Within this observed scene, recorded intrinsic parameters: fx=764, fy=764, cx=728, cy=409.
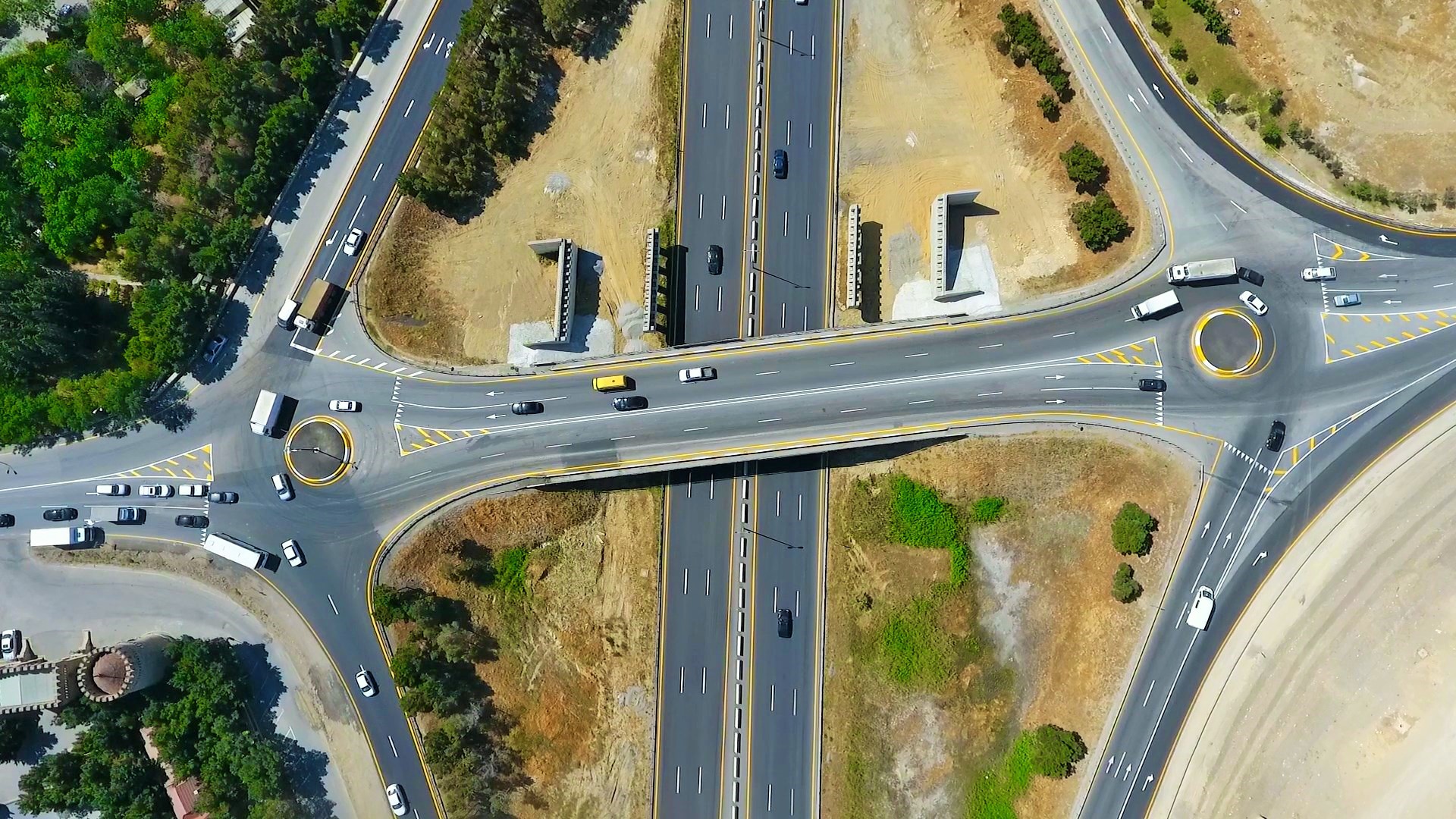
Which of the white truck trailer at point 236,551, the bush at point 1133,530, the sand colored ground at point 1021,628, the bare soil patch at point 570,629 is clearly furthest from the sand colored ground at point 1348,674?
the white truck trailer at point 236,551

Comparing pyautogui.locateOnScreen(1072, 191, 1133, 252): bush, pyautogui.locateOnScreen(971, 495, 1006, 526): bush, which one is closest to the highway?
pyautogui.locateOnScreen(1072, 191, 1133, 252): bush

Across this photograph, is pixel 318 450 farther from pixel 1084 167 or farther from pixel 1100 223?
pixel 1084 167

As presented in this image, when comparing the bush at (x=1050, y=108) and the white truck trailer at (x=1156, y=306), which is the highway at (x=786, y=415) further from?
the bush at (x=1050, y=108)

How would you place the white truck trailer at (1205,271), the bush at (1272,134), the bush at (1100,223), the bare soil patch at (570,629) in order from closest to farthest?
1. the white truck trailer at (1205,271)
2. the bush at (1100,223)
3. the bush at (1272,134)
4. the bare soil patch at (570,629)

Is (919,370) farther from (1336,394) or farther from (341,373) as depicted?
(341,373)

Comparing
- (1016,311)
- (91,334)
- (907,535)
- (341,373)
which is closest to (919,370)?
(1016,311)

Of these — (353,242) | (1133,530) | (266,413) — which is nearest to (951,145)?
(1133,530)
